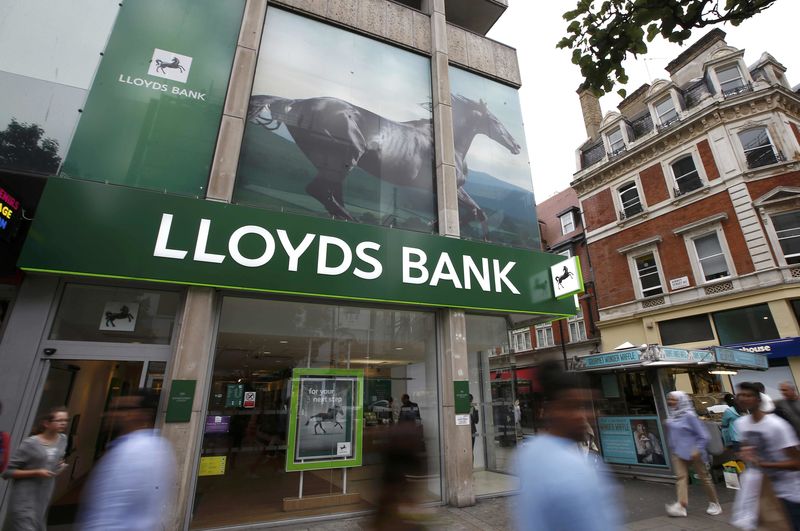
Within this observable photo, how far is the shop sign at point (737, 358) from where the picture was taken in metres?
10.4

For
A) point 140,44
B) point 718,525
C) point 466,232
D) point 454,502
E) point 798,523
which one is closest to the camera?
point 798,523

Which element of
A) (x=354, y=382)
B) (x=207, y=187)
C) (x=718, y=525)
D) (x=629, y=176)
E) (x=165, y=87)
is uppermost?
(x=629, y=176)

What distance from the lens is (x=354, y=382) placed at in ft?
25.7

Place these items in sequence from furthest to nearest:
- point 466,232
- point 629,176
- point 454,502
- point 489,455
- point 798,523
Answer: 1. point 629,176
2. point 489,455
3. point 466,232
4. point 454,502
5. point 798,523

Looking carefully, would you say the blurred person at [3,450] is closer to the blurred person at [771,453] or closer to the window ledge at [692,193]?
the blurred person at [771,453]

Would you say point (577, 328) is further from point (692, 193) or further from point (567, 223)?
point (692, 193)

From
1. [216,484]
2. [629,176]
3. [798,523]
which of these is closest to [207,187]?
[216,484]

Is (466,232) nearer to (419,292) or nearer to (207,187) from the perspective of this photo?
(419,292)

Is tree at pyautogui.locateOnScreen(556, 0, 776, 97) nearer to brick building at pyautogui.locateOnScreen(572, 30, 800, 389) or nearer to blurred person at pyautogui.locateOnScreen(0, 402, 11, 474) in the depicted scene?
blurred person at pyautogui.locateOnScreen(0, 402, 11, 474)

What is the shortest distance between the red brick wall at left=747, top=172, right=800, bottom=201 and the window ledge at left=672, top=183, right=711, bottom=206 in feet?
5.51

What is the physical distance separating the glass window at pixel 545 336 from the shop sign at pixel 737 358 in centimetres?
1838

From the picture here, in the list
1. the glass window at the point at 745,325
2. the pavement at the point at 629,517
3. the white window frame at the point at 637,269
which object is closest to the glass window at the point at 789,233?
the glass window at the point at 745,325

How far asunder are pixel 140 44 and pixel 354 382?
8.15m

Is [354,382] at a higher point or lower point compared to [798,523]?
higher
